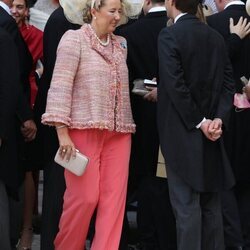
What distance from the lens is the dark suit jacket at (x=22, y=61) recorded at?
556 cm

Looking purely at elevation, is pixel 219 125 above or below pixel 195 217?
above

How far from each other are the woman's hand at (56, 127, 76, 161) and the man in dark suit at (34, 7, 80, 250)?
630 mm

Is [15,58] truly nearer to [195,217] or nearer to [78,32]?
[78,32]

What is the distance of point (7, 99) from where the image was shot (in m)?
5.20

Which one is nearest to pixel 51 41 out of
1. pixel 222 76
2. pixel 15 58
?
pixel 15 58

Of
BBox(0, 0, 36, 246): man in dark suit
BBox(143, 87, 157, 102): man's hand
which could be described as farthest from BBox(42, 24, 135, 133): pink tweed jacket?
BBox(0, 0, 36, 246): man in dark suit

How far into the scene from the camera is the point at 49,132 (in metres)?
5.71

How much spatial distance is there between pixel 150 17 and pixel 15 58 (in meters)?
1.06

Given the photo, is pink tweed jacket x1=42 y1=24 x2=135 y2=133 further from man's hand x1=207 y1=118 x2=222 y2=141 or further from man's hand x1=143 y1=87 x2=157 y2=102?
man's hand x1=207 y1=118 x2=222 y2=141

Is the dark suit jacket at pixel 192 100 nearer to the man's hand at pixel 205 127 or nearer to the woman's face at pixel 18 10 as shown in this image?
the man's hand at pixel 205 127

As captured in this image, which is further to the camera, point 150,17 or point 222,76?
point 150,17

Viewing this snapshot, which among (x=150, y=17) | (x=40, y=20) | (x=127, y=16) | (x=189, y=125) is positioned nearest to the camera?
(x=189, y=125)

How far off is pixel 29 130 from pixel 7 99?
1.73ft

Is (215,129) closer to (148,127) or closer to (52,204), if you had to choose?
(148,127)
